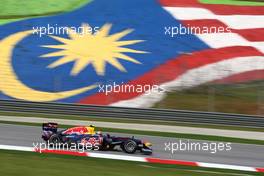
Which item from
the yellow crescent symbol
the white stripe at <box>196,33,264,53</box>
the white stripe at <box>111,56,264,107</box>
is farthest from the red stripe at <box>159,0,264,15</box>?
the yellow crescent symbol

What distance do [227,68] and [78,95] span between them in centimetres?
666

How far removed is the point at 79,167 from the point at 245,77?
46.6ft

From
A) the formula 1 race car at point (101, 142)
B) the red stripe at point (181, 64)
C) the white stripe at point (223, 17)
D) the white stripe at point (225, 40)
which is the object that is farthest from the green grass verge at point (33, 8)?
the formula 1 race car at point (101, 142)

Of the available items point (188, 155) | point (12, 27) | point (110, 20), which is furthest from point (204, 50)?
point (188, 155)

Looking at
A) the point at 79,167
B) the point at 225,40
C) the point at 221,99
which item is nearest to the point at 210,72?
the point at 225,40

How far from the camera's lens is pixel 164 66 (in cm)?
2197

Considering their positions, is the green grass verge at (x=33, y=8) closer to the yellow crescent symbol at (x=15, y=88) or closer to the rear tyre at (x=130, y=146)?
the yellow crescent symbol at (x=15, y=88)

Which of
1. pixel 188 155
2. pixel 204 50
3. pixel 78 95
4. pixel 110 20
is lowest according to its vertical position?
pixel 188 155

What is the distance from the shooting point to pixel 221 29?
75.9ft

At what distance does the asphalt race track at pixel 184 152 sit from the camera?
35.4 feet

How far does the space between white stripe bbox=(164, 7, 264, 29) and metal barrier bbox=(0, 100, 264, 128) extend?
24.4ft

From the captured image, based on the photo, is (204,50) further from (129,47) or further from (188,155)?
(188,155)

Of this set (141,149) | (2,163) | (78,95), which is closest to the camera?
(2,163)

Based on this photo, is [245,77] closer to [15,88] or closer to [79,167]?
[15,88]
